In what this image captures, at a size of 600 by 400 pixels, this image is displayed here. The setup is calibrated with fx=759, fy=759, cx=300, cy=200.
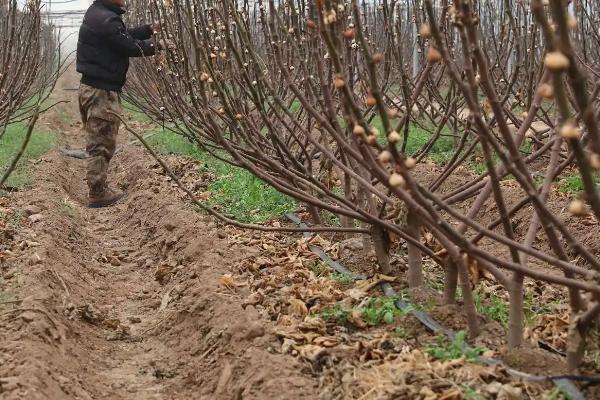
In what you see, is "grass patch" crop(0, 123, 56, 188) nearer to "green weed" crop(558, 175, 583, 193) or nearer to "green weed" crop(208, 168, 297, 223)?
"green weed" crop(208, 168, 297, 223)

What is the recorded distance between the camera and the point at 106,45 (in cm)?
684

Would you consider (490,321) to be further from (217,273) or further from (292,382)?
(217,273)

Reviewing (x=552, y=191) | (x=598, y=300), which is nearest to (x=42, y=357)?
(x=598, y=300)

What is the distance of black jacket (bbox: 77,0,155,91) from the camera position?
668 cm

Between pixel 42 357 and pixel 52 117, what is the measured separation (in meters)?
11.3

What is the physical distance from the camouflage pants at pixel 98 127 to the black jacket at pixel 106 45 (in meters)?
0.10

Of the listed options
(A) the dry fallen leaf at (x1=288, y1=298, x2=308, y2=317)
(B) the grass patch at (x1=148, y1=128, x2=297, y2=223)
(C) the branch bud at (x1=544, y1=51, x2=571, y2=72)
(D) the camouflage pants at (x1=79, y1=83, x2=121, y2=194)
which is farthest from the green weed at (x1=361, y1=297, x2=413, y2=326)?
(D) the camouflage pants at (x1=79, y1=83, x2=121, y2=194)

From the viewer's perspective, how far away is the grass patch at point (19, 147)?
23.2 feet

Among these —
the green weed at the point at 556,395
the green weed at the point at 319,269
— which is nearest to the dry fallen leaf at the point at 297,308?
the green weed at the point at 319,269

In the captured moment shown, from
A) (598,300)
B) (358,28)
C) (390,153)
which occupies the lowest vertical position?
(598,300)

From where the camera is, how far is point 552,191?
6.06 m

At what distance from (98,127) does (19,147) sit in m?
1.34

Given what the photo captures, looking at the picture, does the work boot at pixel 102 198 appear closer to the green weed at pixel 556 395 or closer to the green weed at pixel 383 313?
the green weed at pixel 383 313

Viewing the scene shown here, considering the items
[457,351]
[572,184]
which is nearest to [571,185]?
[572,184]
